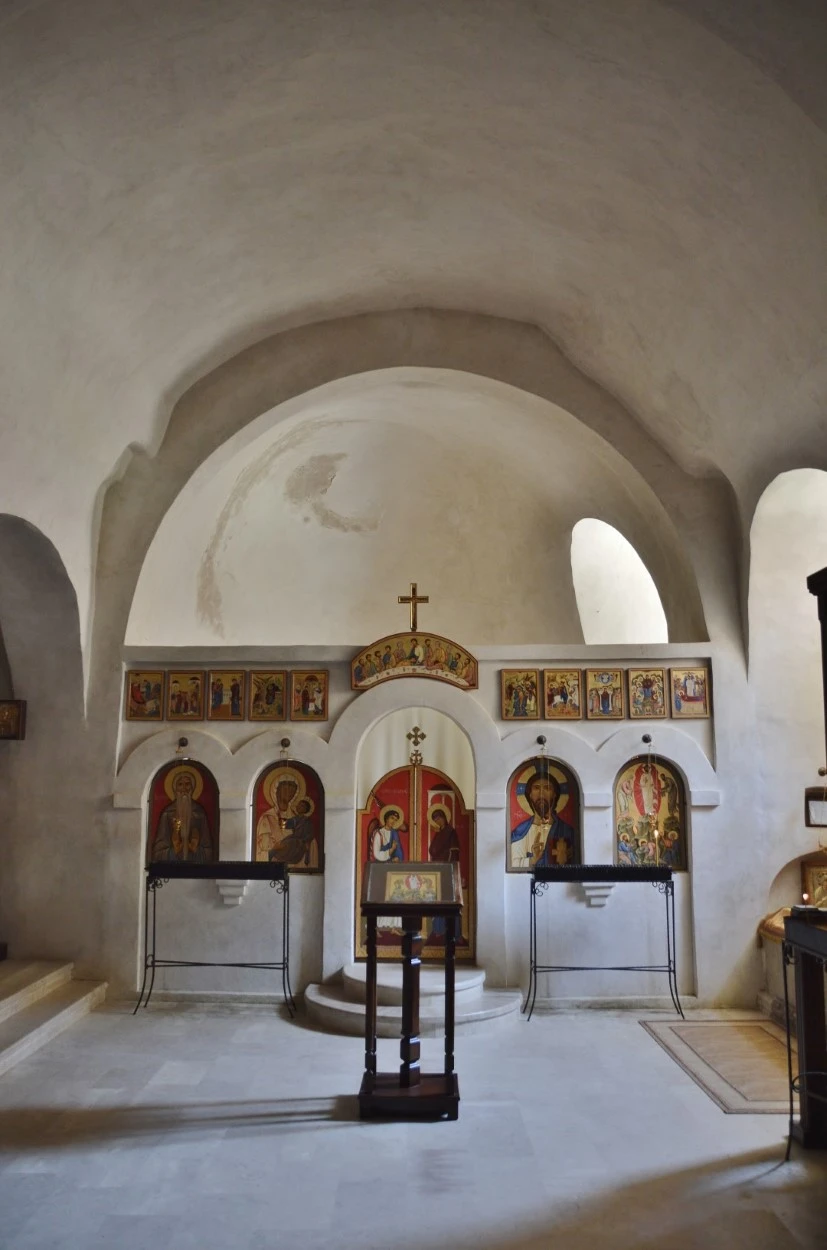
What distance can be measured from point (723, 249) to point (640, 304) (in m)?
1.56

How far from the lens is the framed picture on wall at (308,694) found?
399 inches

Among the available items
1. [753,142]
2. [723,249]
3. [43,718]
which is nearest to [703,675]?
[723,249]

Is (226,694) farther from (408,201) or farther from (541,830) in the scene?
(408,201)

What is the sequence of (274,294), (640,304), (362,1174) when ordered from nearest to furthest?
(362,1174) < (640,304) < (274,294)

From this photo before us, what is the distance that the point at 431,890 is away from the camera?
6754 millimetres

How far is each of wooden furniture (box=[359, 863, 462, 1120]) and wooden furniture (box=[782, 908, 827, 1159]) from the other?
6.98ft

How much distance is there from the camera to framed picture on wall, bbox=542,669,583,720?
10.1 meters

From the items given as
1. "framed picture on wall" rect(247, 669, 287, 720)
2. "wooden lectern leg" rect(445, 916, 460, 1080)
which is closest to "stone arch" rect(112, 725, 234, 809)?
"framed picture on wall" rect(247, 669, 287, 720)

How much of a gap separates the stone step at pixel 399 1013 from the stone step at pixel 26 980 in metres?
2.40

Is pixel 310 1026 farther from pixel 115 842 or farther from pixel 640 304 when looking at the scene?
pixel 640 304

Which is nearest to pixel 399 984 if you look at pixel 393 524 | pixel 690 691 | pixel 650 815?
pixel 650 815

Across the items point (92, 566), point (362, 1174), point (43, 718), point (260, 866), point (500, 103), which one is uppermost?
point (500, 103)

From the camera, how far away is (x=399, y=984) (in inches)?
352

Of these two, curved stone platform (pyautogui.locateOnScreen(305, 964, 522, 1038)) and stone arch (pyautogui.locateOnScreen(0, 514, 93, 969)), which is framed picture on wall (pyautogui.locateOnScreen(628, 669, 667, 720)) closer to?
curved stone platform (pyautogui.locateOnScreen(305, 964, 522, 1038))
